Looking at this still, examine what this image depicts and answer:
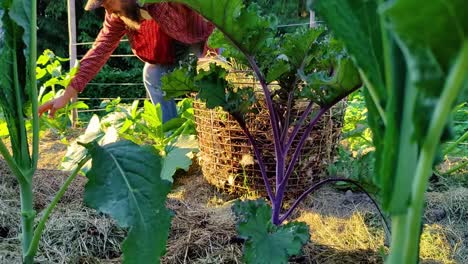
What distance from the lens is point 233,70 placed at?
222cm

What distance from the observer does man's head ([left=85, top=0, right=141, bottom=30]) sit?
275 cm

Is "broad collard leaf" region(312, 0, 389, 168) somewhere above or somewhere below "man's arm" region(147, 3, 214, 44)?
below

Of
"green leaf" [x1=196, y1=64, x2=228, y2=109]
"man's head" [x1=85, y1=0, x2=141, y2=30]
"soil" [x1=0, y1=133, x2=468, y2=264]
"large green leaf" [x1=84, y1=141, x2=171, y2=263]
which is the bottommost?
"soil" [x1=0, y1=133, x2=468, y2=264]

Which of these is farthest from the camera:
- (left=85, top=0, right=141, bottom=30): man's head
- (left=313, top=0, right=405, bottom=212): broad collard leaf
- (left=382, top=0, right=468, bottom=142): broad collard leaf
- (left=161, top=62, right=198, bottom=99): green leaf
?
(left=85, top=0, right=141, bottom=30): man's head

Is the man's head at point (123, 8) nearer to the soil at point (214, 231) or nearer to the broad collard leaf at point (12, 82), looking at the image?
the soil at point (214, 231)

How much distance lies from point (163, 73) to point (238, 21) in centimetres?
210

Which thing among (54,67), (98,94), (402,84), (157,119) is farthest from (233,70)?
(98,94)

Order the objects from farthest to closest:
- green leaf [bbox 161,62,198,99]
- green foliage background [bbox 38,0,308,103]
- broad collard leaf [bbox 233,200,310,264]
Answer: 1. green foliage background [bbox 38,0,308,103]
2. green leaf [bbox 161,62,198,99]
3. broad collard leaf [bbox 233,200,310,264]

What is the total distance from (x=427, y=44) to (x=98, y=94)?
34.6 feet

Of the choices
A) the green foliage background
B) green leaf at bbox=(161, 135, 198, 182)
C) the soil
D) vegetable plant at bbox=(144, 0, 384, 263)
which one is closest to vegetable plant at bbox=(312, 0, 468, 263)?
vegetable plant at bbox=(144, 0, 384, 263)

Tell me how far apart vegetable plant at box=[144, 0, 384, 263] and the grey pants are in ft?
4.98

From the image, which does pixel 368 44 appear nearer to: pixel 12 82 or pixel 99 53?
pixel 12 82

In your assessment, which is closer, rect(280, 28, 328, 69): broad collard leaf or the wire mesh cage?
rect(280, 28, 328, 69): broad collard leaf

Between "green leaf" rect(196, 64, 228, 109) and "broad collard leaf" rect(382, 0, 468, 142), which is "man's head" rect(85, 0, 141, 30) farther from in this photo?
"broad collard leaf" rect(382, 0, 468, 142)
